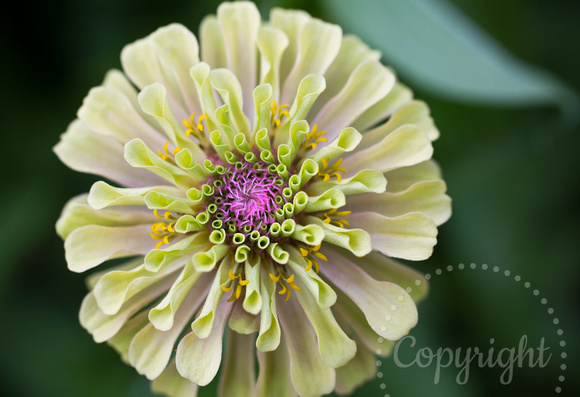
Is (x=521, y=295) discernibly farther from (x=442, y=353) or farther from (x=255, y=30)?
(x=255, y=30)

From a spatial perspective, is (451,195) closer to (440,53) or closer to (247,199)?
(440,53)

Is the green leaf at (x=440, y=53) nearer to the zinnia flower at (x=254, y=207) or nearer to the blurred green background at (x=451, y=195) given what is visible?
the blurred green background at (x=451, y=195)

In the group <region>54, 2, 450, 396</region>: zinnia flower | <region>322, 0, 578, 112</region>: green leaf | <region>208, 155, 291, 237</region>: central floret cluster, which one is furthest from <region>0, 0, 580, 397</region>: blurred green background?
A: <region>208, 155, 291, 237</region>: central floret cluster

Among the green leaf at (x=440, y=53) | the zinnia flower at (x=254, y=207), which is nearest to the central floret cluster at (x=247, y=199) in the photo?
the zinnia flower at (x=254, y=207)

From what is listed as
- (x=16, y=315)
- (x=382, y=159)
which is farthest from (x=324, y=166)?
(x=16, y=315)

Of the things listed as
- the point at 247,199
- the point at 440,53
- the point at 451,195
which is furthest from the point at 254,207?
the point at 451,195

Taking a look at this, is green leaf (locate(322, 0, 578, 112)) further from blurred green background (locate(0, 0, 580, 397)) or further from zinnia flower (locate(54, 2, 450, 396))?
zinnia flower (locate(54, 2, 450, 396))
